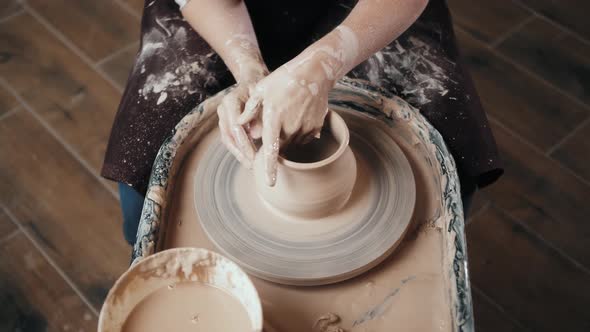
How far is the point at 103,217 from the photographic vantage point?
208cm

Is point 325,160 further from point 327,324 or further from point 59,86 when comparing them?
point 59,86

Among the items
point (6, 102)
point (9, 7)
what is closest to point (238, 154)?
point (6, 102)

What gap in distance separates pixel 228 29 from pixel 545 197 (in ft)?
4.50

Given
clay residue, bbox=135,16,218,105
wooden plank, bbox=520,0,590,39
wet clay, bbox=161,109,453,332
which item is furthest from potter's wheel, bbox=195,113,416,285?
wooden plank, bbox=520,0,590,39

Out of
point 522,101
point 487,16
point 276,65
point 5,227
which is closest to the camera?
point 276,65

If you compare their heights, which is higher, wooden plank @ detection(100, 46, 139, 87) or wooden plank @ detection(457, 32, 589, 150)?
wooden plank @ detection(100, 46, 139, 87)

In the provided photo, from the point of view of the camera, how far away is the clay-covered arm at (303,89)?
3.59 ft

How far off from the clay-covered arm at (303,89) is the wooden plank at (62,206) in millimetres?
1087

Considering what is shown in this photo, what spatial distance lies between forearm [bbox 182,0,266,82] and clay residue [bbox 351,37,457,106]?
316mm

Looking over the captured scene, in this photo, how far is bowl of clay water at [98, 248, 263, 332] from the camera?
94cm

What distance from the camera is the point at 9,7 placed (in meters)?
2.68

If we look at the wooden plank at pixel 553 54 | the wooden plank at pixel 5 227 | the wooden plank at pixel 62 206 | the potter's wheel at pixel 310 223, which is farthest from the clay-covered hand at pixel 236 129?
the wooden plank at pixel 553 54

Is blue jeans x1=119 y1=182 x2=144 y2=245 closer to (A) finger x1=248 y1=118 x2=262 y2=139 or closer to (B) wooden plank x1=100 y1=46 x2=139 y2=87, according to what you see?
(A) finger x1=248 y1=118 x2=262 y2=139

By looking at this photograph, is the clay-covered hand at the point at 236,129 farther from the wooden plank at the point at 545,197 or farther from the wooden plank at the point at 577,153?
the wooden plank at the point at 577,153
